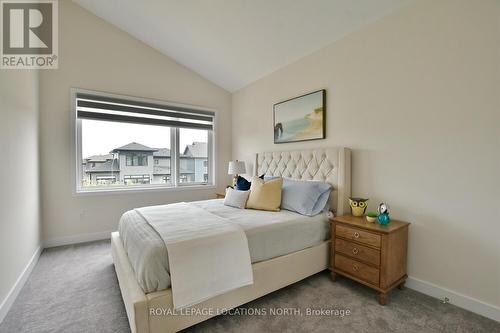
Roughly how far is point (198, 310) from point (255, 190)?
56.0 inches

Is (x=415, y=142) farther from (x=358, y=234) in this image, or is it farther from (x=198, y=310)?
(x=198, y=310)

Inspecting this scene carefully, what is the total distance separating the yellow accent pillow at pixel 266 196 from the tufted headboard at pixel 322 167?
1.46 ft

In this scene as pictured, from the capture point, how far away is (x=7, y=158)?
1.89m

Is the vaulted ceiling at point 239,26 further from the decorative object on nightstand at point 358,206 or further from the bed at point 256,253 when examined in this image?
the decorative object on nightstand at point 358,206

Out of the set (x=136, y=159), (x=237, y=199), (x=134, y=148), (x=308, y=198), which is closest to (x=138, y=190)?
(x=136, y=159)

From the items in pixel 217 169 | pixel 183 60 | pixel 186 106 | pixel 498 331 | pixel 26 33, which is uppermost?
pixel 183 60

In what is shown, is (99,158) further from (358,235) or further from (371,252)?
(371,252)

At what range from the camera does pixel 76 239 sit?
326 cm

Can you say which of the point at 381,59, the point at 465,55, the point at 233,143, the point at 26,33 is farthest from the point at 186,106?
the point at 465,55

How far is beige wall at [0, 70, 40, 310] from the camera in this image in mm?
1808

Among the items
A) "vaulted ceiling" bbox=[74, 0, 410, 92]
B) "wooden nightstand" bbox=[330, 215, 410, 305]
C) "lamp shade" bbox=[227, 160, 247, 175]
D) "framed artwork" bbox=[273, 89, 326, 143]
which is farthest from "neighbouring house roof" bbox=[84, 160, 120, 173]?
"wooden nightstand" bbox=[330, 215, 410, 305]

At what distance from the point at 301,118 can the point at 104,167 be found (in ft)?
10.5

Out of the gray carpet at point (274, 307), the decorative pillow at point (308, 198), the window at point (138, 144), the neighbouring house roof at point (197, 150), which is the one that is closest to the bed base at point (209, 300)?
the gray carpet at point (274, 307)

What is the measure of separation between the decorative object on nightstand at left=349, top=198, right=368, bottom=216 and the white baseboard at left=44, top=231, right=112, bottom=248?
361cm
